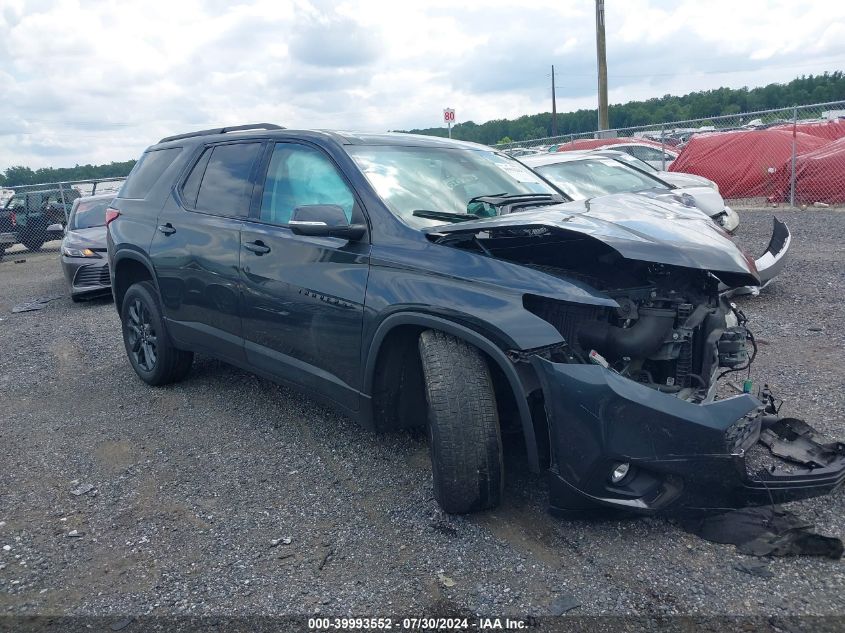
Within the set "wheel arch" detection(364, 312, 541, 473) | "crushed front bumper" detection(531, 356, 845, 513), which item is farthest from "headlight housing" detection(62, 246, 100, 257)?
"crushed front bumper" detection(531, 356, 845, 513)

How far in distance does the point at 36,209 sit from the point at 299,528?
1920 cm

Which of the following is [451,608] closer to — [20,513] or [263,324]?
[263,324]

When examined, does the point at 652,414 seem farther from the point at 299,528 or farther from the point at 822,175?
the point at 822,175

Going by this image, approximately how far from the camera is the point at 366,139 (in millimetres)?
4309

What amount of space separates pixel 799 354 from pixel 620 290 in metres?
3.14

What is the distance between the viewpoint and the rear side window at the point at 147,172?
5.57m

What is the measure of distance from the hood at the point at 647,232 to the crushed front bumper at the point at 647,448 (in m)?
0.59

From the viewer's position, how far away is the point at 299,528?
343cm

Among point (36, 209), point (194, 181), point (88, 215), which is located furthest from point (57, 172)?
point (194, 181)

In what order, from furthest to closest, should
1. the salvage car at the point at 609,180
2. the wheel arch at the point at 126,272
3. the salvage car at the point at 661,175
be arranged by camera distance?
the salvage car at the point at 661,175 → the salvage car at the point at 609,180 → the wheel arch at the point at 126,272

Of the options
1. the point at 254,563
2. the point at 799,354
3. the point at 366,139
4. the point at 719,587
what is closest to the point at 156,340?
the point at 366,139

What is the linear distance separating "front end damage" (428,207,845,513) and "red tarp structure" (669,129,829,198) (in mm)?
13777

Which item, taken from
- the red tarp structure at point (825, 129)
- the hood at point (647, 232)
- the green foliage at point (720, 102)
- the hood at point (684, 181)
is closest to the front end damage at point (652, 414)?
the hood at point (647, 232)

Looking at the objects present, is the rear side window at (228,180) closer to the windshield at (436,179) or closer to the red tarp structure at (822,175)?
the windshield at (436,179)
